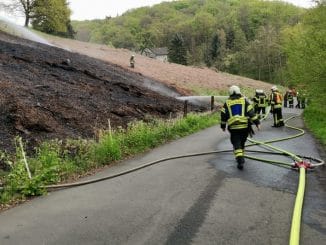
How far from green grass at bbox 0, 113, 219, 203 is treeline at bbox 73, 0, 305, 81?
3585 centimetres

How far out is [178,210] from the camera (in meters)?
6.45

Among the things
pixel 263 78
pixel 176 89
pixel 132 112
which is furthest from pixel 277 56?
pixel 132 112

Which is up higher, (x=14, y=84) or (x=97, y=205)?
(x=14, y=84)

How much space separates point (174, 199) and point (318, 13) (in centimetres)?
1543

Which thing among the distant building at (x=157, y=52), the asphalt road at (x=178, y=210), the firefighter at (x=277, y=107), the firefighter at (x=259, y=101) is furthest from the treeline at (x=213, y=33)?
the asphalt road at (x=178, y=210)

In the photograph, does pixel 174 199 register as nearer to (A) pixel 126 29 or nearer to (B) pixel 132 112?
(B) pixel 132 112

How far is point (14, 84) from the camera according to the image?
1453 centimetres

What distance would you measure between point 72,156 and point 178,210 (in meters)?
4.34

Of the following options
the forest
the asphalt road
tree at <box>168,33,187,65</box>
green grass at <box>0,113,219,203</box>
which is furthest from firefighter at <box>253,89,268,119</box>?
tree at <box>168,33,187,65</box>

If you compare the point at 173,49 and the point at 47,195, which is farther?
the point at 173,49

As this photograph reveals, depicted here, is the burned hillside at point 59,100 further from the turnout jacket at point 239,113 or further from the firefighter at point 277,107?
the turnout jacket at point 239,113

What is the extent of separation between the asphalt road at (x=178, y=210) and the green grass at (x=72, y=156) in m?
0.44

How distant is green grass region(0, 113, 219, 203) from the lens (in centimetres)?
776

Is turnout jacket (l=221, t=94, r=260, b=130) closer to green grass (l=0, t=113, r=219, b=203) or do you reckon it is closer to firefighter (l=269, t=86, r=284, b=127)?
green grass (l=0, t=113, r=219, b=203)
